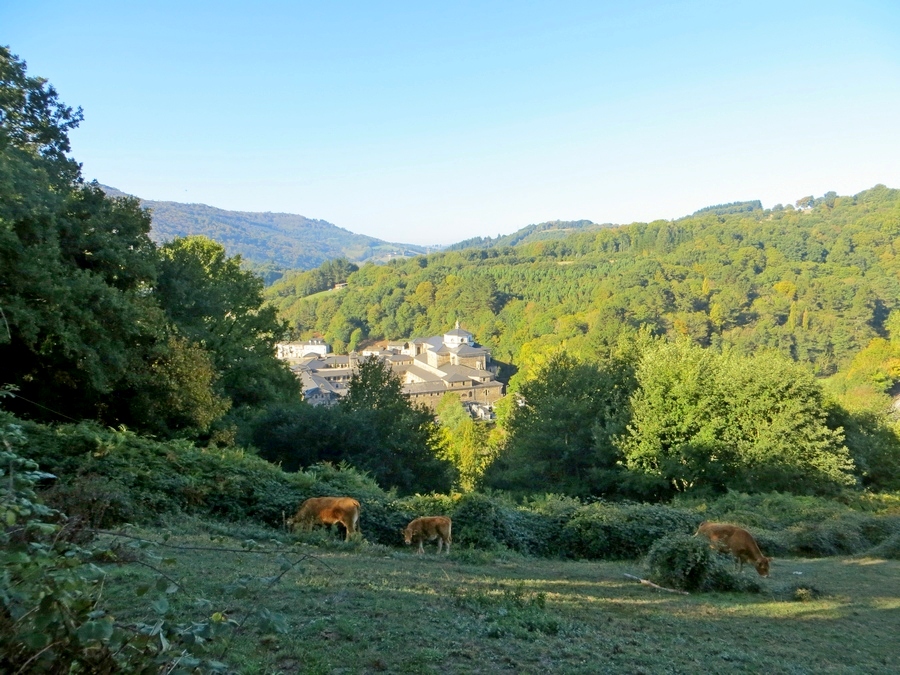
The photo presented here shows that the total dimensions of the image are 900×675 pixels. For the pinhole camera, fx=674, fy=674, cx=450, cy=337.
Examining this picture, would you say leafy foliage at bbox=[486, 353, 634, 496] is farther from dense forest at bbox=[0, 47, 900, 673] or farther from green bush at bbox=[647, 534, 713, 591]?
green bush at bbox=[647, 534, 713, 591]

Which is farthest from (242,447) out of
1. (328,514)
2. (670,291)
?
(670,291)

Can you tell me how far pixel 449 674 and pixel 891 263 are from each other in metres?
127

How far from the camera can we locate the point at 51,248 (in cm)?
1523

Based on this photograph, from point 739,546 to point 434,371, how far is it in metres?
99.8

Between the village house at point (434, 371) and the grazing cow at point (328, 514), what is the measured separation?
229 ft

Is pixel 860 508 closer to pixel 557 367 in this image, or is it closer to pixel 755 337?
pixel 557 367

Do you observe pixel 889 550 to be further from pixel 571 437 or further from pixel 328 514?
pixel 571 437

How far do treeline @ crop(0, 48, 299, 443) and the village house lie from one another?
61469mm

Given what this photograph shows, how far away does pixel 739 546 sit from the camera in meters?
11.7

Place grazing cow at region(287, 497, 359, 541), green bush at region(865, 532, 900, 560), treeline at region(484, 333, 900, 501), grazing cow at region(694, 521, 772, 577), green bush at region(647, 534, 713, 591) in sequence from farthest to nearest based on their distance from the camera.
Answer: treeline at region(484, 333, 900, 501)
green bush at region(865, 532, 900, 560)
grazing cow at region(287, 497, 359, 541)
grazing cow at region(694, 521, 772, 577)
green bush at region(647, 534, 713, 591)

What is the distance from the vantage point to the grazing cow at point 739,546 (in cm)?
1136

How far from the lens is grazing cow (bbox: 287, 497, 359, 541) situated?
11.9 metres

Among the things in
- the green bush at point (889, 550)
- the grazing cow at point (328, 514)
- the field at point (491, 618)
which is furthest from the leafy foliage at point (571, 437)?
the field at point (491, 618)

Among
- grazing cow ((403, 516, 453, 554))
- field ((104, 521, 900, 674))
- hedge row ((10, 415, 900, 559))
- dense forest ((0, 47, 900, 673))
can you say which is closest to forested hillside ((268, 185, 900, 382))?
dense forest ((0, 47, 900, 673))
